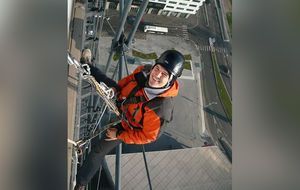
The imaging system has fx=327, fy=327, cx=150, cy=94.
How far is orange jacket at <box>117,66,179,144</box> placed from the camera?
1.43 m

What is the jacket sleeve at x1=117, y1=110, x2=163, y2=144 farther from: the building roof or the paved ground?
the paved ground

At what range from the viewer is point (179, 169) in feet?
27.9

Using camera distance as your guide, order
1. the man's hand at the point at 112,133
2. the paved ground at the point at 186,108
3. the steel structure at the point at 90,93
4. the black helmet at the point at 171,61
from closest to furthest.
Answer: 1. the black helmet at the point at 171,61
2. the steel structure at the point at 90,93
3. the man's hand at the point at 112,133
4. the paved ground at the point at 186,108

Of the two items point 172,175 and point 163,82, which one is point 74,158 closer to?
point 163,82

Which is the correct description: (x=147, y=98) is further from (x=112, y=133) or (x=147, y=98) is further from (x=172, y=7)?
(x=172, y=7)

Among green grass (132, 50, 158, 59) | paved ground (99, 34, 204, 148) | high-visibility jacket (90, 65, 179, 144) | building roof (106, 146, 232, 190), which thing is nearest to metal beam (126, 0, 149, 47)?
high-visibility jacket (90, 65, 179, 144)

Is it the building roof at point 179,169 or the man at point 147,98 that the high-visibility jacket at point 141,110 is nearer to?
the man at point 147,98

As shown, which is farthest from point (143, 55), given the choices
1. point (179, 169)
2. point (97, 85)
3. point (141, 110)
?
point (97, 85)

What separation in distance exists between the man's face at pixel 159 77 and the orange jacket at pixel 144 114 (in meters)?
0.05

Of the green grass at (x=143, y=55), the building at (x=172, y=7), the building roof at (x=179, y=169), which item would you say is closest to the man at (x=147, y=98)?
the green grass at (x=143, y=55)

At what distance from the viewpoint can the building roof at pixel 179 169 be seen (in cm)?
748

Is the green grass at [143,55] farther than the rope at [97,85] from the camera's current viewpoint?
Yes

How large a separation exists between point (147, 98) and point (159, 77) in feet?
0.37
